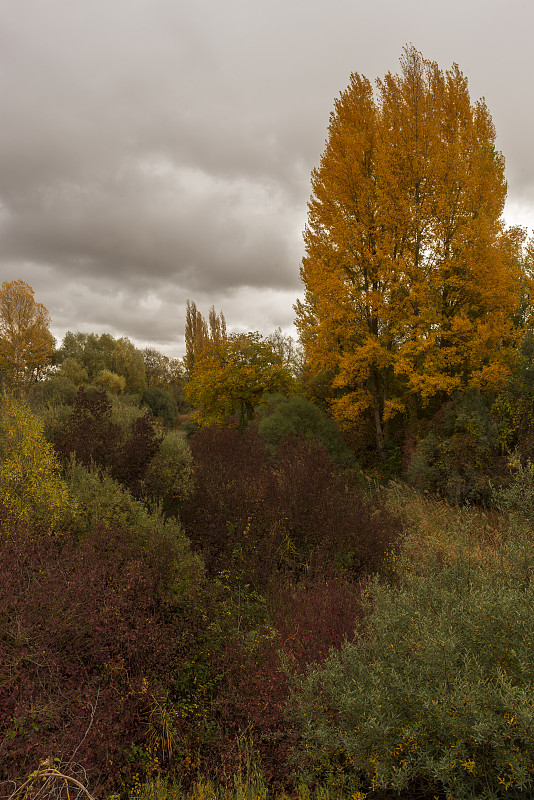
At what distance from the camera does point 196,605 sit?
4219mm

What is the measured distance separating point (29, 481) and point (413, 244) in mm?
10982

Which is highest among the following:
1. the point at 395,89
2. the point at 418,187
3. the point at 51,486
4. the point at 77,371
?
the point at 395,89

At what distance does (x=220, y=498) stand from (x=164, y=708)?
369cm

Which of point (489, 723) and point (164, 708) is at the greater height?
point (489, 723)

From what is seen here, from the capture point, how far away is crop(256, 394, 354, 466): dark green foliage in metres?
11.5

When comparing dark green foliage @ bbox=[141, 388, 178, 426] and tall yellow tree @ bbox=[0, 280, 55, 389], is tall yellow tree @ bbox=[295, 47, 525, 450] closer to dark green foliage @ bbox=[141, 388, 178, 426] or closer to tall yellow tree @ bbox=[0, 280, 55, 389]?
dark green foliage @ bbox=[141, 388, 178, 426]

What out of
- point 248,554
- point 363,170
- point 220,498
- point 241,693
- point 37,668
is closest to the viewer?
point 37,668

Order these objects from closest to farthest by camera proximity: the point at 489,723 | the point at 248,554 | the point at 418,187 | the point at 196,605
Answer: the point at 489,723, the point at 196,605, the point at 248,554, the point at 418,187

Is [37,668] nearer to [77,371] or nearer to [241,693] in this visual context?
[241,693]

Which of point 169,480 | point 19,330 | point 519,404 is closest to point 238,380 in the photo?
point 169,480

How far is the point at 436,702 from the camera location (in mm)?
2123

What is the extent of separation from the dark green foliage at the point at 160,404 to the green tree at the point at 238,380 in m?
16.1

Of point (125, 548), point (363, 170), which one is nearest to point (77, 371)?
point (363, 170)

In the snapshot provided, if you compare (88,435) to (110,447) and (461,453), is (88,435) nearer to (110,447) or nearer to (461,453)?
(110,447)
